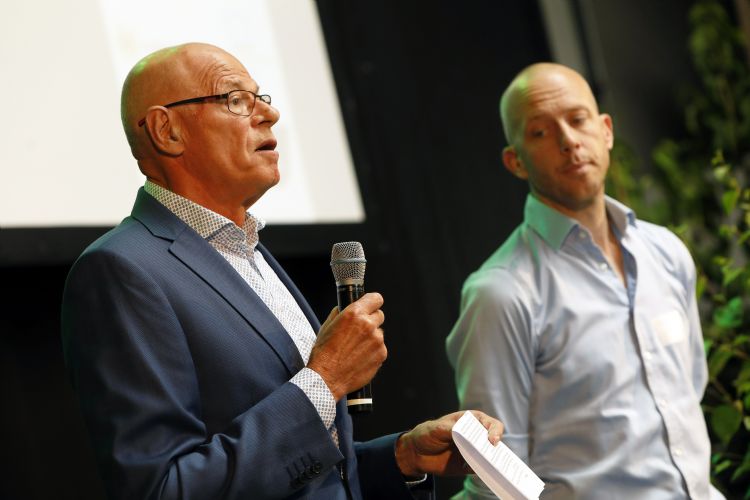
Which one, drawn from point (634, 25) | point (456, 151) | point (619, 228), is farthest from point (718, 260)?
point (634, 25)

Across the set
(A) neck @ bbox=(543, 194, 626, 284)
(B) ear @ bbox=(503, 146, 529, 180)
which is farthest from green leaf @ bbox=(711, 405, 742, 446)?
(B) ear @ bbox=(503, 146, 529, 180)

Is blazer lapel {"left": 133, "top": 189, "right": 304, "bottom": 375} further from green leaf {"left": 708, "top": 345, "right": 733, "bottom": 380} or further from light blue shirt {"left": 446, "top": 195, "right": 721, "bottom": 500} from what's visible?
green leaf {"left": 708, "top": 345, "right": 733, "bottom": 380}

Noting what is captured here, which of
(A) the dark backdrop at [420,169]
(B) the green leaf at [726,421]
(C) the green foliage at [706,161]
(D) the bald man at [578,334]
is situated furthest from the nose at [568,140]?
(C) the green foliage at [706,161]

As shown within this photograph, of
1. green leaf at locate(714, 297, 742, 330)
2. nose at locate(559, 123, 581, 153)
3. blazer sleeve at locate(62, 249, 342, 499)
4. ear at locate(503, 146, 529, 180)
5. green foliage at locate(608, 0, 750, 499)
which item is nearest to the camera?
blazer sleeve at locate(62, 249, 342, 499)

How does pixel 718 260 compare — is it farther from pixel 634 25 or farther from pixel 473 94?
pixel 634 25

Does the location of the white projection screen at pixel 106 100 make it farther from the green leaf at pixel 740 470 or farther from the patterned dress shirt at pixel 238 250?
the green leaf at pixel 740 470

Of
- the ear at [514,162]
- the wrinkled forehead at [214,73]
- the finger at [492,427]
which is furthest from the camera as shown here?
the ear at [514,162]

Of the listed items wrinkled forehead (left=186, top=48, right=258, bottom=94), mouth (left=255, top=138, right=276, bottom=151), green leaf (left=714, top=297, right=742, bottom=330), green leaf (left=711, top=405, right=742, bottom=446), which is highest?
wrinkled forehead (left=186, top=48, right=258, bottom=94)

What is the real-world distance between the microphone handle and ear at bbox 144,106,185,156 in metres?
0.45

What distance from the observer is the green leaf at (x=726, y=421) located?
3.10 metres

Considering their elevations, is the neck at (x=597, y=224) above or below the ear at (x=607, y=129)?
below

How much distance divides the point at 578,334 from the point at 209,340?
1180 millimetres

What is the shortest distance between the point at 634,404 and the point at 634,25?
137 inches

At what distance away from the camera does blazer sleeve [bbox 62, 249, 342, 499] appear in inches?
66.5
